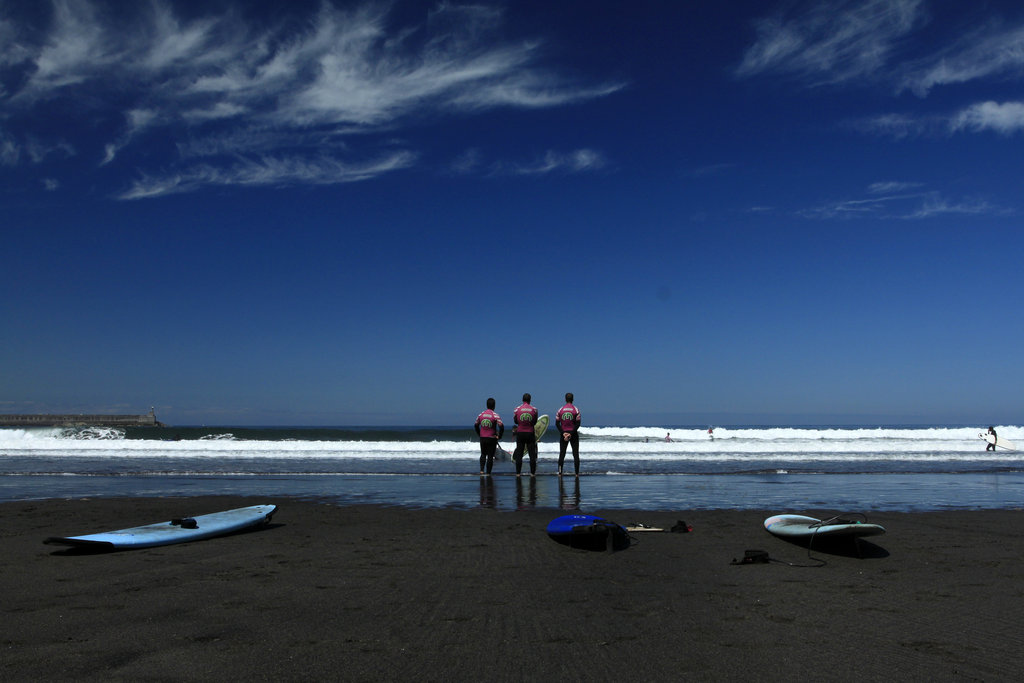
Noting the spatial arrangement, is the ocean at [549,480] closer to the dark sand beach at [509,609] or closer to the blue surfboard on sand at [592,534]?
the blue surfboard on sand at [592,534]

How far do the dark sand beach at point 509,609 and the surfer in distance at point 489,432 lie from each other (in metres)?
7.67

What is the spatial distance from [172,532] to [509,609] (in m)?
4.64

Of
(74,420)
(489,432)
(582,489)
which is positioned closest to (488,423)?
(489,432)

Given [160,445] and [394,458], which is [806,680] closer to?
[394,458]

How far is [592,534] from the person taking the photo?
6922 mm

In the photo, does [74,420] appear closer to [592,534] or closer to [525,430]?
[525,430]

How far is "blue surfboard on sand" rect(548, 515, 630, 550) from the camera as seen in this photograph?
691 centimetres

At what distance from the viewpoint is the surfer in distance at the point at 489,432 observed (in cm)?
1586

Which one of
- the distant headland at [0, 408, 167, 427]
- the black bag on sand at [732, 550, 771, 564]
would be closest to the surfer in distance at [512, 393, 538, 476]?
the black bag on sand at [732, 550, 771, 564]

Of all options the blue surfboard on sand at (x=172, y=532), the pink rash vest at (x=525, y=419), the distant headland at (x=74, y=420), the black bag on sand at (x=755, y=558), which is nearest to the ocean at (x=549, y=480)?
the pink rash vest at (x=525, y=419)

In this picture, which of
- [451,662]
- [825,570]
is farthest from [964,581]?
[451,662]

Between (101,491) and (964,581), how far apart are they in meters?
14.1

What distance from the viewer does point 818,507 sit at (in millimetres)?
10320

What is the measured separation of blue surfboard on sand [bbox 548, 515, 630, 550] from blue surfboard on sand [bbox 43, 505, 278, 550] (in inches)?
154
